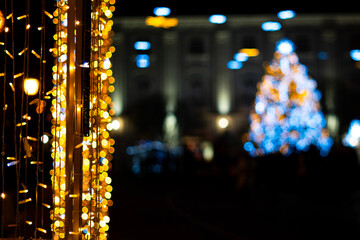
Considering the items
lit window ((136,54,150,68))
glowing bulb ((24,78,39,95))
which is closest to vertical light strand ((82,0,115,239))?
glowing bulb ((24,78,39,95))

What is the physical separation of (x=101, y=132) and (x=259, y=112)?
2126 cm

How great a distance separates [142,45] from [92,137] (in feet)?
144

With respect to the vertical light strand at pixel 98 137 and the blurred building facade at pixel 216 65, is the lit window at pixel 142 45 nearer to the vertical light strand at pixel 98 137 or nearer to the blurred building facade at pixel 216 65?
the blurred building facade at pixel 216 65

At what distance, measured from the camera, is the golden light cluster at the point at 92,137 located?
3.19 metres

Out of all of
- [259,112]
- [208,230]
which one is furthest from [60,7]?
[259,112]

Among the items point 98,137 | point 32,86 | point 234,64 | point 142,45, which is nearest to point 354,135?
point 234,64

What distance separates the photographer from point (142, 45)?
46.5 metres

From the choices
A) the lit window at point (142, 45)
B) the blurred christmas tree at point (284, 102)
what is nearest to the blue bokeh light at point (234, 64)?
the lit window at point (142, 45)

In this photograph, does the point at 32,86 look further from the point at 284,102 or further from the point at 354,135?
the point at 354,135

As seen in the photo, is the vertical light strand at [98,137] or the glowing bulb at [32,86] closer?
the vertical light strand at [98,137]

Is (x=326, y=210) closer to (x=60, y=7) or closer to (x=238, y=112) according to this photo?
(x=60, y=7)

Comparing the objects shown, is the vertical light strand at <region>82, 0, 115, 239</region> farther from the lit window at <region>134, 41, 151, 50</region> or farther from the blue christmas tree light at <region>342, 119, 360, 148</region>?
the lit window at <region>134, 41, 151, 50</region>

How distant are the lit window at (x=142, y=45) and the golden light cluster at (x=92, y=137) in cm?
4328

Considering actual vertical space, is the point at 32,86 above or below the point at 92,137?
above
